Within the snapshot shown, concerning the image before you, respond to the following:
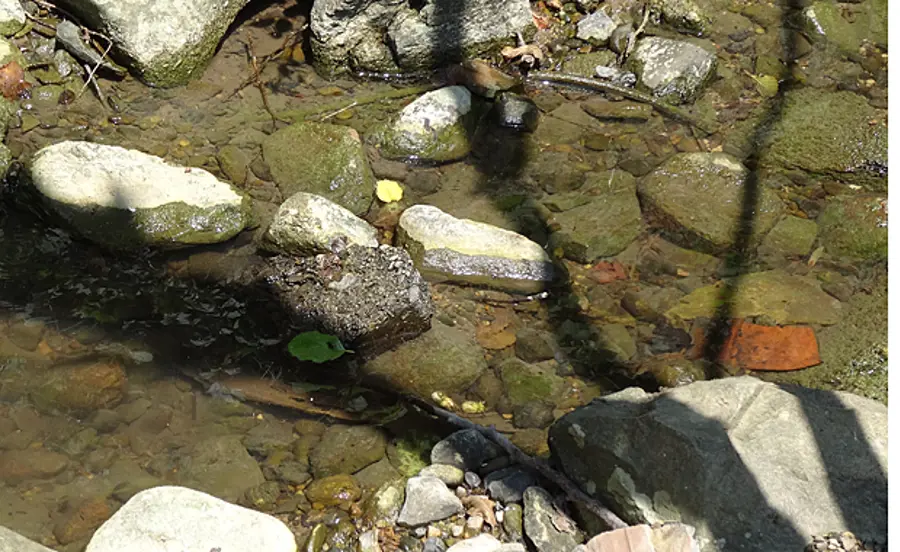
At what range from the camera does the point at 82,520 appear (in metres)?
3.39

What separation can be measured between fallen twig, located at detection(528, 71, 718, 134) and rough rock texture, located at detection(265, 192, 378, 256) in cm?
206

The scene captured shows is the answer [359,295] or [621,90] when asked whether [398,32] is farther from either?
[359,295]

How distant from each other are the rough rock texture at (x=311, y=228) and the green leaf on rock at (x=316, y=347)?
1.61ft

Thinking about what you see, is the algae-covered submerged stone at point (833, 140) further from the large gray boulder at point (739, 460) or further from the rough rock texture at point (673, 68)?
the large gray boulder at point (739, 460)

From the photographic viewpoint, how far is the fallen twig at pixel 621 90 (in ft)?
18.7

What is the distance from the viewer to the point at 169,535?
3.05 m

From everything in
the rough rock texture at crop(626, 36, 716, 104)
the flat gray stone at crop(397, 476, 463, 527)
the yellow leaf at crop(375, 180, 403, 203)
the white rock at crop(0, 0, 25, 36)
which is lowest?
the yellow leaf at crop(375, 180, 403, 203)

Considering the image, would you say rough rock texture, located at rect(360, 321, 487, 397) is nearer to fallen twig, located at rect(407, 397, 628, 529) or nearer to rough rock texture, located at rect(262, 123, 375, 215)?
fallen twig, located at rect(407, 397, 628, 529)

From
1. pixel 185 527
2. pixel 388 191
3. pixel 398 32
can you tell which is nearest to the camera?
pixel 185 527

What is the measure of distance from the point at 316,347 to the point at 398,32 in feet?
8.34

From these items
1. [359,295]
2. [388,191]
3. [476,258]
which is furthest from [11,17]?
[476,258]

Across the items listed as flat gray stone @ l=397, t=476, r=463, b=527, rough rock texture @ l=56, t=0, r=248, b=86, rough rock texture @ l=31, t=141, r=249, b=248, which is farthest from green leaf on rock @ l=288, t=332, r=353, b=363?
rough rock texture @ l=56, t=0, r=248, b=86

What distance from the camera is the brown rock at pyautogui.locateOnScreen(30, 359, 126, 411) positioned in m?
3.79

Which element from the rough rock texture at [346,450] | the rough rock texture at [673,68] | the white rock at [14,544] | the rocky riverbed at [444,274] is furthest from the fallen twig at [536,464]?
the rough rock texture at [673,68]
